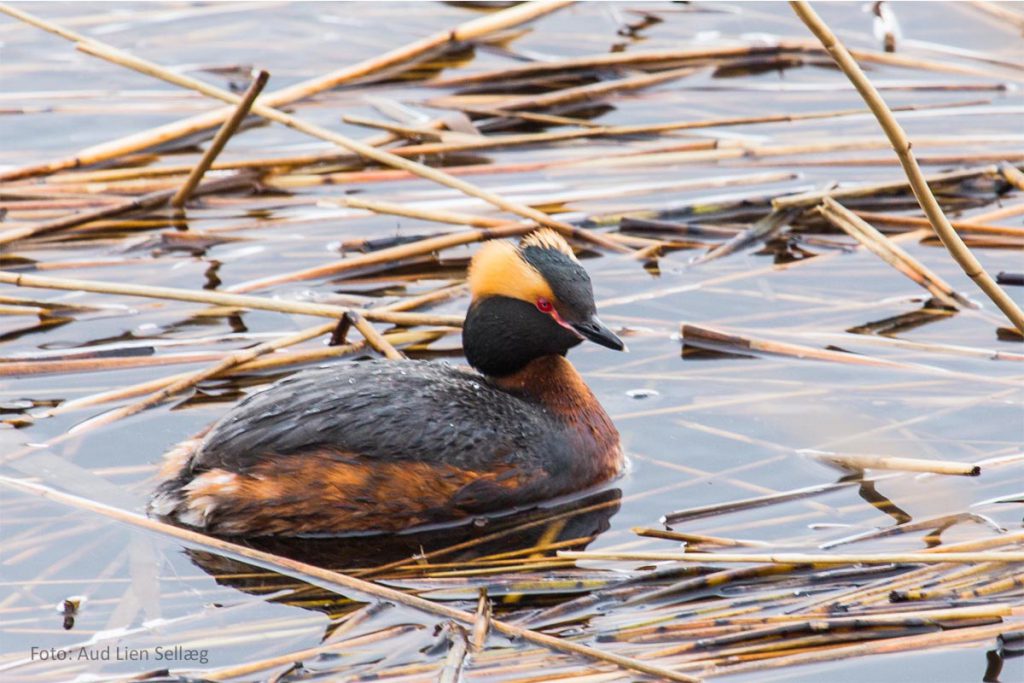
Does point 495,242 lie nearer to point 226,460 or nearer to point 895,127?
point 226,460

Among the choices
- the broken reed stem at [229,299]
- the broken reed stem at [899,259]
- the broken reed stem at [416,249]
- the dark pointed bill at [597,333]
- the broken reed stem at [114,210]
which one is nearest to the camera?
the dark pointed bill at [597,333]

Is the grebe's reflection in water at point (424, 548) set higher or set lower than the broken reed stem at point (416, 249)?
lower

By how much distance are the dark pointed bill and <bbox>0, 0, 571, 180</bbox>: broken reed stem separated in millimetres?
3687

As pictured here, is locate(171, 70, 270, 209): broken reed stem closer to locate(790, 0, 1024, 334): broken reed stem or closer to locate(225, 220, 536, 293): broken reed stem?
locate(225, 220, 536, 293): broken reed stem

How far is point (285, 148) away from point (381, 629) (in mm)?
5205

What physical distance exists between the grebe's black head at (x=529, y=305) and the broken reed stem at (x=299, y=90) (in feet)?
10.9

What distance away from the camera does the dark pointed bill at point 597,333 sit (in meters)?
6.59

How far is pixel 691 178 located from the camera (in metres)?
9.49

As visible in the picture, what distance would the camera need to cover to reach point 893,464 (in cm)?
621

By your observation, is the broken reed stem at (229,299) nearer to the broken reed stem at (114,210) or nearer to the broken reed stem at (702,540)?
the broken reed stem at (114,210)

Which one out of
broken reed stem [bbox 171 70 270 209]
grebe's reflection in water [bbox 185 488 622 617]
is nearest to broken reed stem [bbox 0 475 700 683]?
grebe's reflection in water [bbox 185 488 622 617]

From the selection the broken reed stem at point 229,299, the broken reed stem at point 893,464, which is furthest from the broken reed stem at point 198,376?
the broken reed stem at point 893,464

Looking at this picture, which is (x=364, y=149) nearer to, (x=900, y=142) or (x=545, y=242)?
(x=545, y=242)

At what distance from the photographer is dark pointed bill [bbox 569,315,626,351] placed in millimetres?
6590
